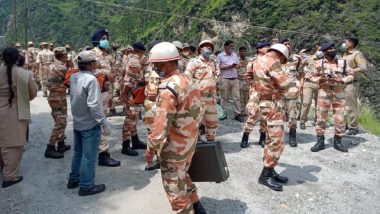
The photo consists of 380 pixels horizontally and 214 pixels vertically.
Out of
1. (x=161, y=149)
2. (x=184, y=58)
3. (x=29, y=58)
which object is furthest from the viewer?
(x=29, y=58)

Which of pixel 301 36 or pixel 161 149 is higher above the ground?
pixel 301 36

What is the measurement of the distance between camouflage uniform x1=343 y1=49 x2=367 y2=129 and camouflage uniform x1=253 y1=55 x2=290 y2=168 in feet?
11.5

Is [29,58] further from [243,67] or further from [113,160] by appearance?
[113,160]

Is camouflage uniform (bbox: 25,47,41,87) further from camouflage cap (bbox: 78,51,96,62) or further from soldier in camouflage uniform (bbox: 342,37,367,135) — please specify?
soldier in camouflage uniform (bbox: 342,37,367,135)

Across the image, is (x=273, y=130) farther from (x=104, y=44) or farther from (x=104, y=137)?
(x=104, y=44)

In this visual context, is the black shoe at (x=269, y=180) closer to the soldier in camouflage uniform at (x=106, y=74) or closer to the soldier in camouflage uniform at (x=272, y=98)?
the soldier in camouflage uniform at (x=272, y=98)

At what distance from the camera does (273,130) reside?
217 inches

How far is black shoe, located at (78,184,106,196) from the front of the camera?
17.3 feet

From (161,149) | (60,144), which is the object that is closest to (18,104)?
(60,144)

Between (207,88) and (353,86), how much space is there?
3.94 meters

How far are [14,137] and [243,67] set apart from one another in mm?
7204

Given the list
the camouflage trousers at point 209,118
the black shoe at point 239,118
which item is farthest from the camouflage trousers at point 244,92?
the camouflage trousers at point 209,118

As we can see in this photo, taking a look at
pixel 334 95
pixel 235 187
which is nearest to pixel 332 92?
pixel 334 95

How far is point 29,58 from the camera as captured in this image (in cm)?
1661
